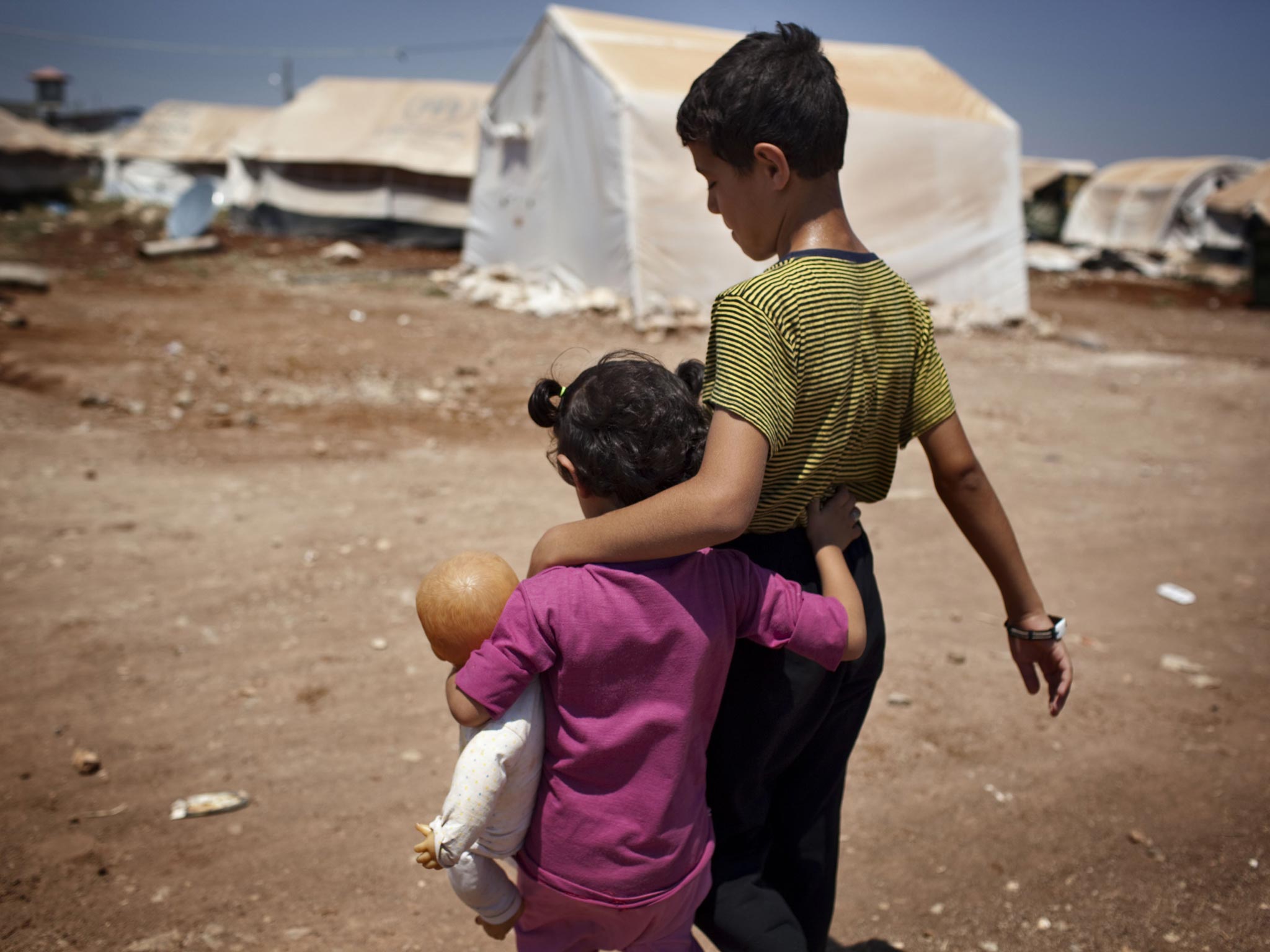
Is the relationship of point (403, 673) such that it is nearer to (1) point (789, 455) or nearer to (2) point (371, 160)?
(1) point (789, 455)

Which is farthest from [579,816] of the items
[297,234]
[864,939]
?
[297,234]

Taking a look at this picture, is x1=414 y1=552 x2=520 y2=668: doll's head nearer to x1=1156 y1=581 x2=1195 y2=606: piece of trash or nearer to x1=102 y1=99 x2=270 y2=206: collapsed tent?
x1=1156 y1=581 x2=1195 y2=606: piece of trash

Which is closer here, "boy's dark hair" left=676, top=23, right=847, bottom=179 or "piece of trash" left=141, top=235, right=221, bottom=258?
"boy's dark hair" left=676, top=23, right=847, bottom=179

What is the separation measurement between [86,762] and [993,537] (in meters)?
2.44

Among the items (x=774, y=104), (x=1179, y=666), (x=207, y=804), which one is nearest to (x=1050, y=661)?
(x=774, y=104)

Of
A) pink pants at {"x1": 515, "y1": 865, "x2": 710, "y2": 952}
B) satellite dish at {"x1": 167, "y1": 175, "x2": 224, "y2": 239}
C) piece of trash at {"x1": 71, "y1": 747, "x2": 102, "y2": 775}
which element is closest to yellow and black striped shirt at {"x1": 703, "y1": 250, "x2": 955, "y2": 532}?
pink pants at {"x1": 515, "y1": 865, "x2": 710, "y2": 952}

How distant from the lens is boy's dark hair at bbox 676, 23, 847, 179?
1.24m

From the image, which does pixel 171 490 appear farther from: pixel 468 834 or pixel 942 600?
pixel 468 834

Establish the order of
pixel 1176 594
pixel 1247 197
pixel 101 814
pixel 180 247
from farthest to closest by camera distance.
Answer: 1. pixel 1247 197
2. pixel 180 247
3. pixel 1176 594
4. pixel 101 814

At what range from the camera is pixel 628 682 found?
1244 mm

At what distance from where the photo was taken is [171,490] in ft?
15.8

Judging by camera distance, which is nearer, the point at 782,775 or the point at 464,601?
the point at 464,601

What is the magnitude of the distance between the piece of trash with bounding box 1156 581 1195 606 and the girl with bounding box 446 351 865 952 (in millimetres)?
3341

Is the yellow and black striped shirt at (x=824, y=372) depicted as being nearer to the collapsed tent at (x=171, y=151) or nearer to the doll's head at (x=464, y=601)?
the doll's head at (x=464, y=601)
